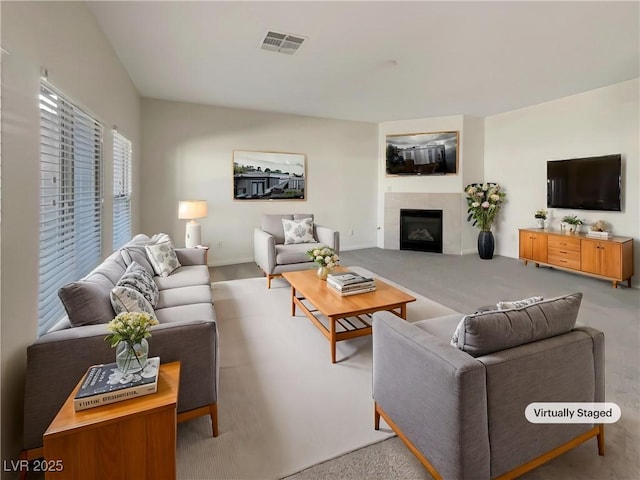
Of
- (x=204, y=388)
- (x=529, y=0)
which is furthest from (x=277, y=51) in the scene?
(x=204, y=388)

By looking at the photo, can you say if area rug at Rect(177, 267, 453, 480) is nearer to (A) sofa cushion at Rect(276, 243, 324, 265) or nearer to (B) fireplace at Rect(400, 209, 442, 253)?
(A) sofa cushion at Rect(276, 243, 324, 265)

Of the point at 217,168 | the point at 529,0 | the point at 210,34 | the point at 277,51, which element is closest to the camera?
the point at 529,0

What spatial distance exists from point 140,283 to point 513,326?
7.36 ft

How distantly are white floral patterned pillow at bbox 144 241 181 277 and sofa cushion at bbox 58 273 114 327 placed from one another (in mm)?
1441

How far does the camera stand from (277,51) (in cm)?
350

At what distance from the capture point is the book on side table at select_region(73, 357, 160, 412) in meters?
1.22

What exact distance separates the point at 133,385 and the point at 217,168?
15.9 feet

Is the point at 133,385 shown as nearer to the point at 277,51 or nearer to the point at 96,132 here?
the point at 96,132

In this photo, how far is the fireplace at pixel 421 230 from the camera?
6684 millimetres

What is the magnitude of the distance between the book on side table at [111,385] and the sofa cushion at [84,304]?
1.02 feet

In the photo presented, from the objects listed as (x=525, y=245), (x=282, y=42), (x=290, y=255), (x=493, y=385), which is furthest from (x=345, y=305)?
(x=525, y=245)

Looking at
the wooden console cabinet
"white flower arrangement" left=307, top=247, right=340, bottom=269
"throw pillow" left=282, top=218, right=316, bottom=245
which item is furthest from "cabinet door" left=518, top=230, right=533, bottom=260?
"white flower arrangement" left=307, top=247, right=340, bottom=269

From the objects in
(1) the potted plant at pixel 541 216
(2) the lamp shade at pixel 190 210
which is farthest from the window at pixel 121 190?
(1) the potted plant at pixel 541 216

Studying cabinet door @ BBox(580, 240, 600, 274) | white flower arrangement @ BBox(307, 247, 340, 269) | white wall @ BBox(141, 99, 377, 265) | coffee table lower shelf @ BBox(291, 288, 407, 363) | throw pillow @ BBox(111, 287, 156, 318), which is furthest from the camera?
white wall @ BBox(141, 99, 377, 265)
